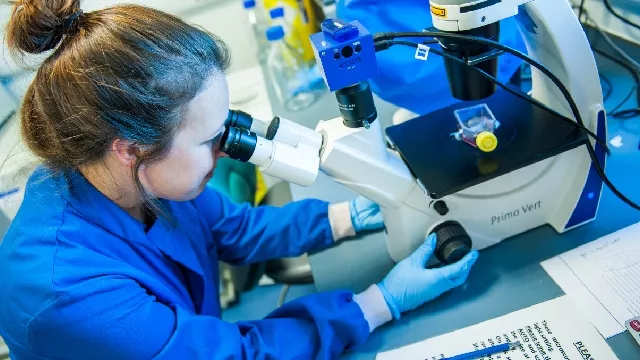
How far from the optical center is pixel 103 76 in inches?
26.8

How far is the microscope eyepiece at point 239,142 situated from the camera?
0.78 metres

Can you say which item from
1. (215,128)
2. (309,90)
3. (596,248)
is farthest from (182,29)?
(309,90)

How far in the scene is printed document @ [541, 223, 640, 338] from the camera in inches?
30.4

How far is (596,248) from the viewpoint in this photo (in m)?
0.88

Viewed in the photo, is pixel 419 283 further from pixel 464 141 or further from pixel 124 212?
pixel 124 212

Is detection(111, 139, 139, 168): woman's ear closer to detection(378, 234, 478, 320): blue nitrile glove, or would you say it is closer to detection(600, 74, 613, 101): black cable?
detection(378, 234, 478, 320): blue nitrile glove

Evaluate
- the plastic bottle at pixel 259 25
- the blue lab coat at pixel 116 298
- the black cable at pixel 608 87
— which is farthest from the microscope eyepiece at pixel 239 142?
the plastic bottle at pixel 259 25

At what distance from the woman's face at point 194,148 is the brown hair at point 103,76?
16mm

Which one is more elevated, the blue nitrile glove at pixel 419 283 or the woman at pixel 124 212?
the woman at pixel 124 212

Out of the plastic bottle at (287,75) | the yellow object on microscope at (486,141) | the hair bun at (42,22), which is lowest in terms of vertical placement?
the plastic bottle at (287,75)

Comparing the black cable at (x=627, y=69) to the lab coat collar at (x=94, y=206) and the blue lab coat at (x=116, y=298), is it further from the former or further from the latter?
the lab coat collar at (x=94, y=206)

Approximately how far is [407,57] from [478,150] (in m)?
0.34

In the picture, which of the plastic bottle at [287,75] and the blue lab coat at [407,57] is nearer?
the blue lab coat at [407,57]

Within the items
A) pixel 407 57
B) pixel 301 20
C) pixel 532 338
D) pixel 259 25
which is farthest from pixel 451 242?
pixel 259 25
